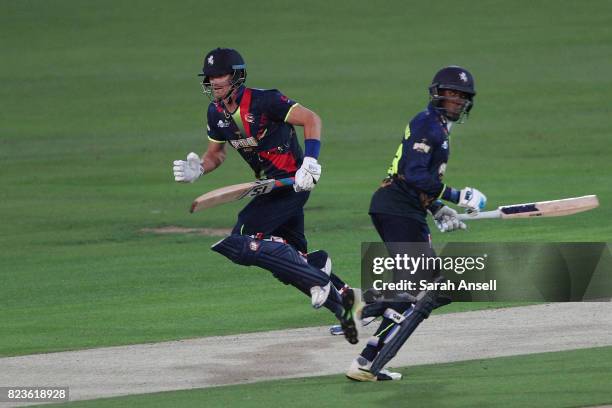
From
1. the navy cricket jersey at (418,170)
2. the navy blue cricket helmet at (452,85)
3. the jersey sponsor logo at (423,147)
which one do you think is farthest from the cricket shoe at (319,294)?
the navy blue cricket helmet at (452,85)

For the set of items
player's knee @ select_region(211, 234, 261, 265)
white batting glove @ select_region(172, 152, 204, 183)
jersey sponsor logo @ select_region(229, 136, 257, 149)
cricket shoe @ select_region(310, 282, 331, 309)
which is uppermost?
jersey sponsor logo @ select_region(229, 136, 257, 149)

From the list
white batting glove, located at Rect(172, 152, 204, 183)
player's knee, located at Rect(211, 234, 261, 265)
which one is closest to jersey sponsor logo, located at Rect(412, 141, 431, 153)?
player's knee, located at Rect(211, 234, 261, 265)

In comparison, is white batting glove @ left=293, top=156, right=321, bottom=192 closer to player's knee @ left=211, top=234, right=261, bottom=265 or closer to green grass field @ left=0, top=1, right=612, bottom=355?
player's knee @ left=211, top=234, right=261, bottom=265

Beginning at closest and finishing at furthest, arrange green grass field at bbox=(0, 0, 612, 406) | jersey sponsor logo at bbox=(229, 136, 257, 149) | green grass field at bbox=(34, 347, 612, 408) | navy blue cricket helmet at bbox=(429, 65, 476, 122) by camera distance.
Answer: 1. green grass field at bbox=(34, 347, 612, 408)
2. navy blue cricket helmet at bbox=(429, 65, 476, 122)
3. jersey sponsor logo at bbox=(229, 136, 257, 149)
4. green grass field at bbox=(0, 0, 612, 406)

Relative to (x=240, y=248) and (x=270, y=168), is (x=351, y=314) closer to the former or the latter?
(x=240, y=248)

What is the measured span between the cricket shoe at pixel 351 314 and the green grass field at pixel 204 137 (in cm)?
53

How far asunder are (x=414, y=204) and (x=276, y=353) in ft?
6.81

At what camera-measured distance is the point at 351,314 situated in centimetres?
1070

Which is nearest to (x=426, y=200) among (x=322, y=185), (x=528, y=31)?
(x=322, y=185)

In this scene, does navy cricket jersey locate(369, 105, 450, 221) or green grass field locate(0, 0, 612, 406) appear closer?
navy cricket jersey locate(369, 105, 450, 221)

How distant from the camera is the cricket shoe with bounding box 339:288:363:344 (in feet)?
34.4

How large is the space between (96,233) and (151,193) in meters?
4.31

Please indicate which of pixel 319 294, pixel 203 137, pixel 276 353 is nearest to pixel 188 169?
pixel 319 294

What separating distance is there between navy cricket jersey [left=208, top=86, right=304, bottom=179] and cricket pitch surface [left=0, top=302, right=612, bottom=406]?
153 cm
